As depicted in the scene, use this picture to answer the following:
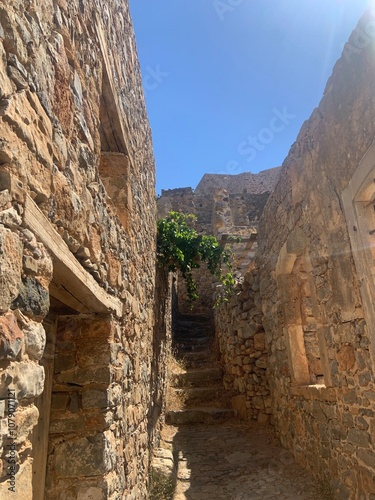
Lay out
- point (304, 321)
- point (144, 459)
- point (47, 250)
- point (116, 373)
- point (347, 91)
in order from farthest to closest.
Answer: point (304, 321) < point (144, 459) < point (347, 91) < point (116, 373) < point (47, 250)

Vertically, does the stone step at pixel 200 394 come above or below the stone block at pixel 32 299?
below

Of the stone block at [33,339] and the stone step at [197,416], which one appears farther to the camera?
the stone step at [197,416]

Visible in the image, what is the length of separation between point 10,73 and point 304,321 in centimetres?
436

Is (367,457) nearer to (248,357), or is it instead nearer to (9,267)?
(9,267)

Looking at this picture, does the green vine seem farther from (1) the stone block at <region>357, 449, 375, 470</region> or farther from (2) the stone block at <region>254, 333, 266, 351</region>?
(1) the stone block at <region>357, 449, 375, 470</region>

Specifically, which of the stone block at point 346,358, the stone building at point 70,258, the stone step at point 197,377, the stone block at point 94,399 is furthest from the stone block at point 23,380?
the stone step at point 197,377

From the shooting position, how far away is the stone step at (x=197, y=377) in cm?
716

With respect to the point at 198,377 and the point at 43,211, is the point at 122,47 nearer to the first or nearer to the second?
the point at 43,211

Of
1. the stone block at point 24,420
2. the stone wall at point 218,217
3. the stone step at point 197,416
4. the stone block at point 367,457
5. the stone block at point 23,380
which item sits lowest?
the stone block at point 367,457

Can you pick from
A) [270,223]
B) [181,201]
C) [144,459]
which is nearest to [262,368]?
[270,223]

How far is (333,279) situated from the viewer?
11.5 feet

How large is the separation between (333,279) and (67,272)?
2.57m

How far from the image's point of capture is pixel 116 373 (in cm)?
243

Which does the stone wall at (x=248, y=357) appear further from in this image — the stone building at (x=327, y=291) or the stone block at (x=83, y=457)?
the stone block at (x=83, y=457)
